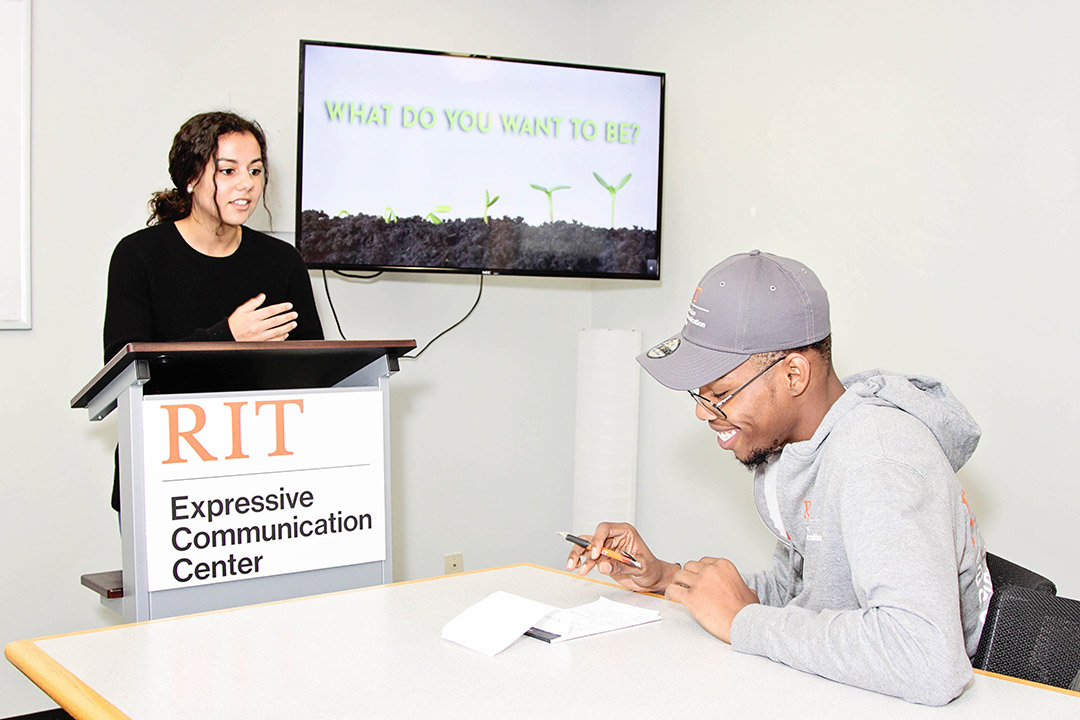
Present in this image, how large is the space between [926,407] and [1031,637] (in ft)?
1.18

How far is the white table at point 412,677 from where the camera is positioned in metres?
1.18

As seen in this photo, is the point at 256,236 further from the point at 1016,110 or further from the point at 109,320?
the point at 1016,110

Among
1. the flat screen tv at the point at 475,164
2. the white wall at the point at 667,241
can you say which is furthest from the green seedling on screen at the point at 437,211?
the white wall at the point at 667,241

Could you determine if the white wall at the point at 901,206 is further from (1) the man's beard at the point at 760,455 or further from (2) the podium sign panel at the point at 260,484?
(2) the podium sign panel at the point at 260,484

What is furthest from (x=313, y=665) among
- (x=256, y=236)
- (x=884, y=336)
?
(x=884, y=336)

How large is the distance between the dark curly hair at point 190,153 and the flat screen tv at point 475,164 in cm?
48

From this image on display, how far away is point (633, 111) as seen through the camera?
11.3ft

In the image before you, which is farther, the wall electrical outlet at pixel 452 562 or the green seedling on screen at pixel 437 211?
the wall electrical outlet at pixel 452 562

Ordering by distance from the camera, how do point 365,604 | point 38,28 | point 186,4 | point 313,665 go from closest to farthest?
point 313,665 → point 365,604 → point 38,28 → point 186,4


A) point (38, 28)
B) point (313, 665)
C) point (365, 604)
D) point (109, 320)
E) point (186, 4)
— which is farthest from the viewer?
point (186, 4)

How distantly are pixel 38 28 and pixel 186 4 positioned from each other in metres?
0.48

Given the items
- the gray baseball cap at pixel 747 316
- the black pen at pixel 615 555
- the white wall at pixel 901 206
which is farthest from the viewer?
the white wall at pixel 901 206

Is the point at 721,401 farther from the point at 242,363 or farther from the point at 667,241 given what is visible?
the point at 667,241

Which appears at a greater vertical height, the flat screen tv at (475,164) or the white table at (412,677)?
the flat screen tv at (475,164)
